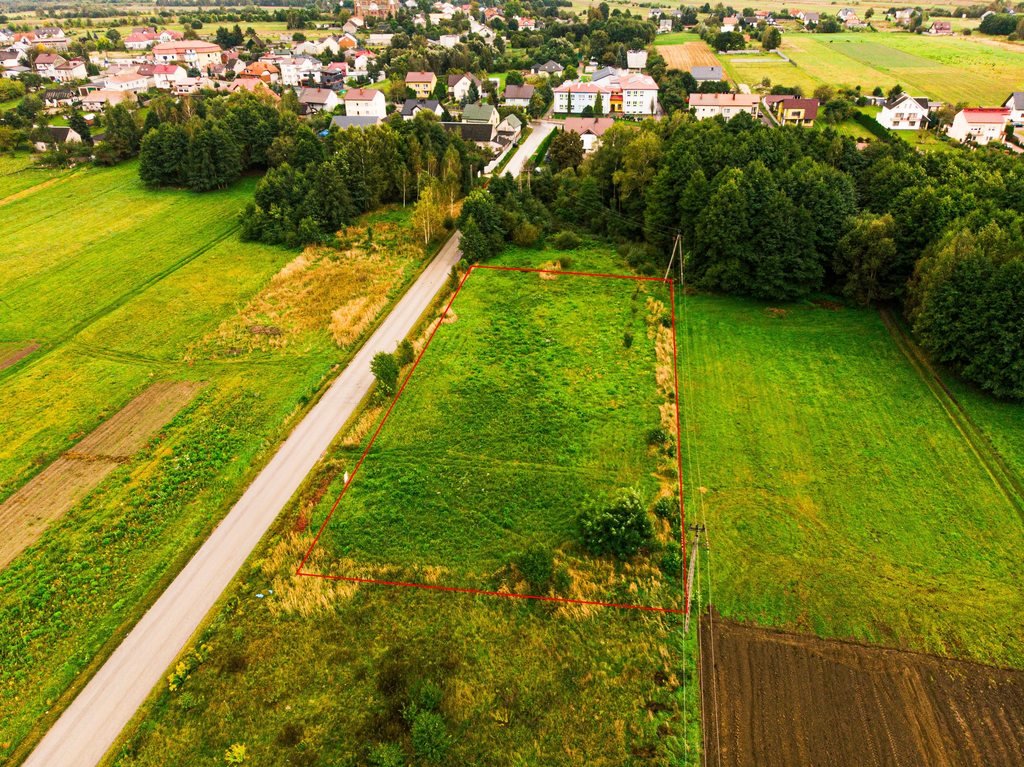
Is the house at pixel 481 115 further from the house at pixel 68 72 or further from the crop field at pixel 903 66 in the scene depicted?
the house at pixel 68 72

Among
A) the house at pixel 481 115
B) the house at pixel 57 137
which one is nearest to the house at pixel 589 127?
the house at pixel 481 115

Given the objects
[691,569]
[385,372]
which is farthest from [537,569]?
[385,372]

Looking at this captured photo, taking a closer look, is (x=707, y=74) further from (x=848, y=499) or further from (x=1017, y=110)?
(x=848, y=499)

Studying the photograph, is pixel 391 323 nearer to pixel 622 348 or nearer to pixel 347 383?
pixel 347 383

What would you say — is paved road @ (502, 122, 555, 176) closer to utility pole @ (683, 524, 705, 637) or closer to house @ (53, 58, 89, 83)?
utility pole @ (683, 524, 705, 637)

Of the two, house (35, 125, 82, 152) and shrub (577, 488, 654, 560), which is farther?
house (35, 125, 82, 152)

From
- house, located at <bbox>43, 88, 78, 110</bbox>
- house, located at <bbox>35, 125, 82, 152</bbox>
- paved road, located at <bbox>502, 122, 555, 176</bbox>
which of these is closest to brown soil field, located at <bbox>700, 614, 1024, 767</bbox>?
paved road, located at <bbox>502, 122, 555, 176</bbox>
